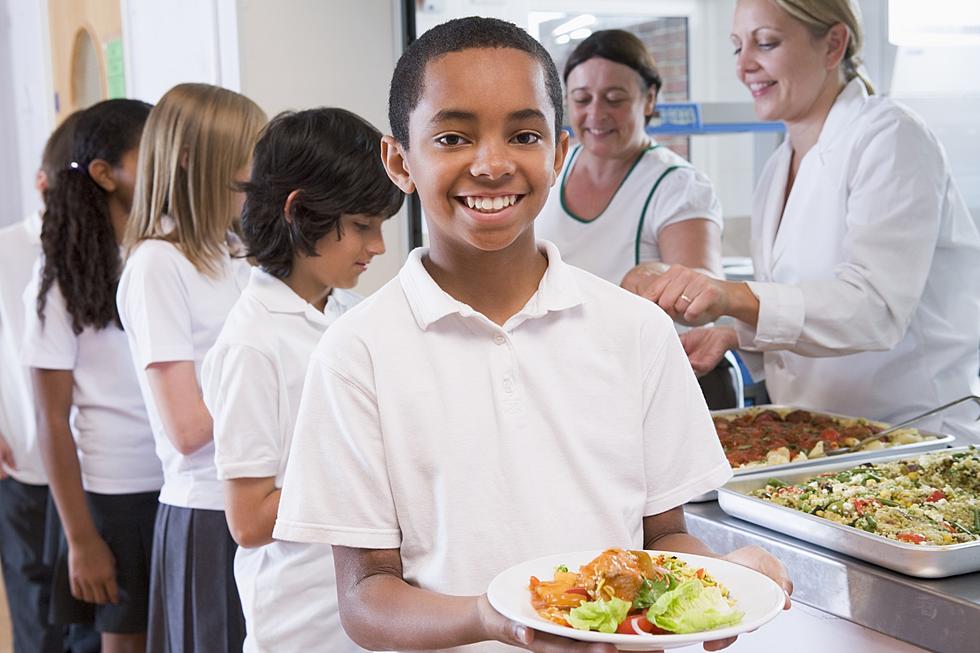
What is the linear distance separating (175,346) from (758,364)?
3.75 feet

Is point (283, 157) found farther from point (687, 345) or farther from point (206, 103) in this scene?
point (687, 345)

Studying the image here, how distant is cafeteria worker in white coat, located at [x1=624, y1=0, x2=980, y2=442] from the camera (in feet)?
5.90

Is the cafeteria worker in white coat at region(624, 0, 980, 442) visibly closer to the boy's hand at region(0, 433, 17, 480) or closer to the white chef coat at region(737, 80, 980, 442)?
the white chef coat at region(737, 80, 980, 442)

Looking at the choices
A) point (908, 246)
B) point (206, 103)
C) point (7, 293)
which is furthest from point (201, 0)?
point (908, 246)

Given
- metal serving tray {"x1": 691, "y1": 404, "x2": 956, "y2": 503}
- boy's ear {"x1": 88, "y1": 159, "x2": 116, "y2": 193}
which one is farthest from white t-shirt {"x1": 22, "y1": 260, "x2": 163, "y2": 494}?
metal serving tray {"x1": 691, "y1": 404, "x2": 956, "y2": 503}

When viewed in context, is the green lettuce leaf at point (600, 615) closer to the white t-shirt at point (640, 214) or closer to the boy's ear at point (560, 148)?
the boy's ear at point (560, 148)

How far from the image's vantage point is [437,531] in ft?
3.40

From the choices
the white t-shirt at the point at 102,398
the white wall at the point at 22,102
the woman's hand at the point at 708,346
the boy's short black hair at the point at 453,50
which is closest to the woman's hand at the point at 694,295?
the woman's hand at the point at 708,346

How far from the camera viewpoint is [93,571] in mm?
2137

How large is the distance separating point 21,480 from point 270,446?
146 centimetres

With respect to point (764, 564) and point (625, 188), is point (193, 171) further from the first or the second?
point (764, 564)

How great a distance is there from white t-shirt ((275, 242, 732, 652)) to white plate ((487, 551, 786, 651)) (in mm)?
82

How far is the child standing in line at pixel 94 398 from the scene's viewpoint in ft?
7.09

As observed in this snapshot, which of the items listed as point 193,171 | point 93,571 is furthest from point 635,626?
point 93,571
